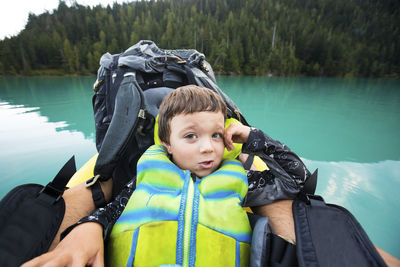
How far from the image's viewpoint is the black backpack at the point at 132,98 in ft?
4.01

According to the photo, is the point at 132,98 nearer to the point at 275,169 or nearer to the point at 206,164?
the point at 206,164

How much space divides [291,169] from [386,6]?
7377cm

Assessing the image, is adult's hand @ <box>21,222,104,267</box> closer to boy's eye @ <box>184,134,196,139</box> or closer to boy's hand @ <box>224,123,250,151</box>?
boy's eye @ <box>184,134,196,139</box>

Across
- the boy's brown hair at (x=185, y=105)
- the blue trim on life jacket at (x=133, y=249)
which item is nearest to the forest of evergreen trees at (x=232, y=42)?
the boy's brown hair at (x=185, y=105)

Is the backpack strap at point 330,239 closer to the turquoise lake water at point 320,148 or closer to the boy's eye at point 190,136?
the boy's eye at point 190,136

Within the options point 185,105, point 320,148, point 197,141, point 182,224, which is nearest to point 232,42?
point 320,148

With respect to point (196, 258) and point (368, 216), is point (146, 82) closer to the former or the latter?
point (196, 258)

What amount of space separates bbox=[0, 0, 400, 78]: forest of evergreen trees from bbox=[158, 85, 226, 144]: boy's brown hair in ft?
90.7

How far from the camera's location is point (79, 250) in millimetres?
655

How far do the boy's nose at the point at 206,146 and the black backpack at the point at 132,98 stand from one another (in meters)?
0.52

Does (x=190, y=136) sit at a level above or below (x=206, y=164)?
above

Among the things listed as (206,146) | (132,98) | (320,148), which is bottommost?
(320,148)

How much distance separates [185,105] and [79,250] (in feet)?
2.34

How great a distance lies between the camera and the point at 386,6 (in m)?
48.3
